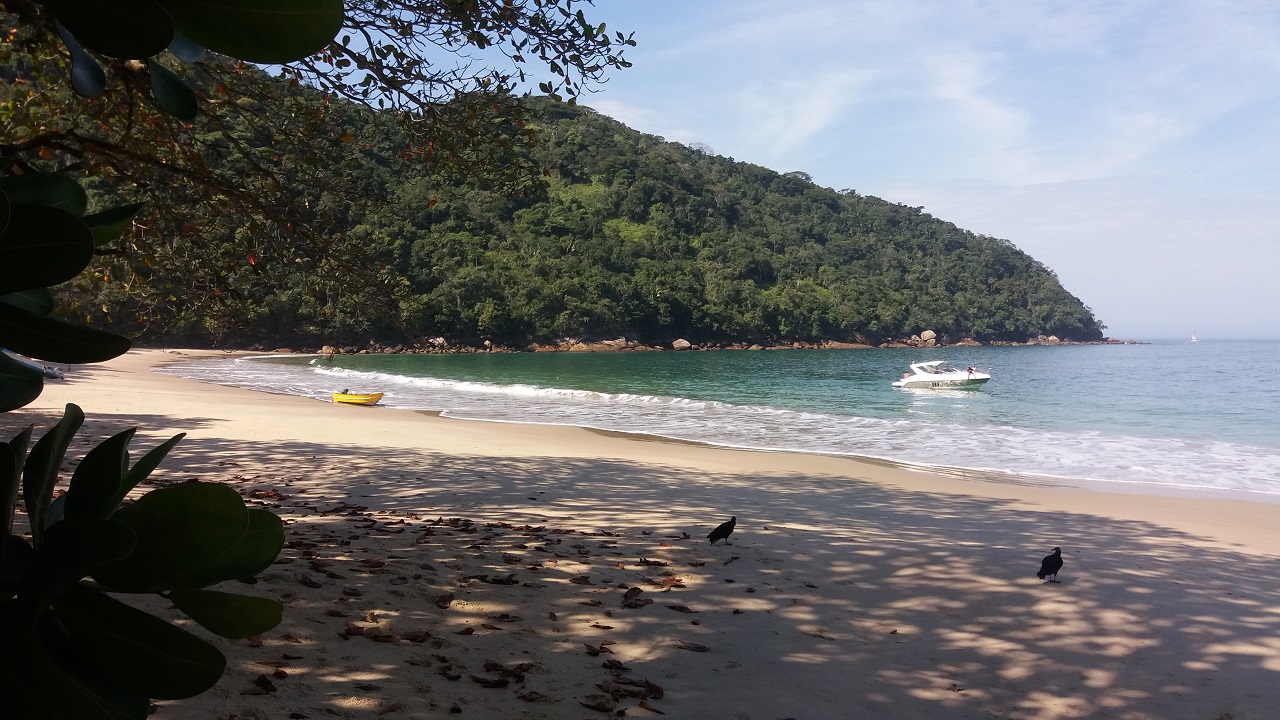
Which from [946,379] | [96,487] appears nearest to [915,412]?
[946,379]

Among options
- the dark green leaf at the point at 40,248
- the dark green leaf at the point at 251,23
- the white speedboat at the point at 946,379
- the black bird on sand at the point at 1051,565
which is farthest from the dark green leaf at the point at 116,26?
the white speedboat at the point at 946,379

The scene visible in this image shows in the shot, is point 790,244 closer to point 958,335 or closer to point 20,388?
point 958,335

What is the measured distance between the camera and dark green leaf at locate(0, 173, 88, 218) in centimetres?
71

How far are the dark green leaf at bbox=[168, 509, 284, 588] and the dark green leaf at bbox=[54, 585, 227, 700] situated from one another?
0.04m

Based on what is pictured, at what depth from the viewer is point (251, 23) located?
1.99ft

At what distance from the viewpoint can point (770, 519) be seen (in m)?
7.88

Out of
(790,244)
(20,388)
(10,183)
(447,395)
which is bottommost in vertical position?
(447,395)

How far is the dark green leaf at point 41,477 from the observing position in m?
0.67

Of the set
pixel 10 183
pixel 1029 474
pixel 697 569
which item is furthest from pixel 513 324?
pixel 10 183

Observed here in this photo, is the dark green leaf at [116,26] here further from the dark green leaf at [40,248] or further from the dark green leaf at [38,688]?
the dark green leaf at [38,688]

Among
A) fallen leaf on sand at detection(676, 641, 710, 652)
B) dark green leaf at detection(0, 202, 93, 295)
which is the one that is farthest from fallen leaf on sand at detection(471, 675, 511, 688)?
dark green leaf at detection(0, 202, 93, 295)

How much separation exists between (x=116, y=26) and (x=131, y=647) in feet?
1.51

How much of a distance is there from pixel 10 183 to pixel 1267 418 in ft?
92.4

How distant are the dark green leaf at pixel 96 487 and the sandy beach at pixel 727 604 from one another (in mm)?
2352
